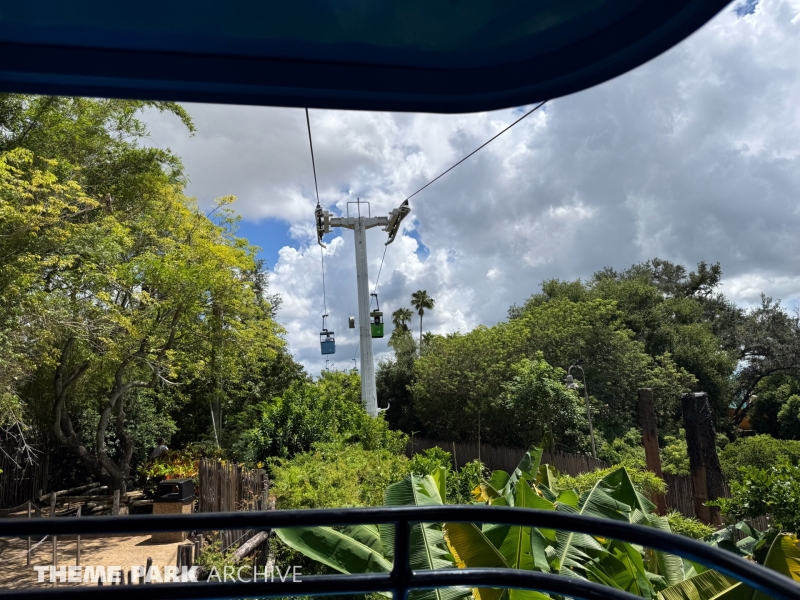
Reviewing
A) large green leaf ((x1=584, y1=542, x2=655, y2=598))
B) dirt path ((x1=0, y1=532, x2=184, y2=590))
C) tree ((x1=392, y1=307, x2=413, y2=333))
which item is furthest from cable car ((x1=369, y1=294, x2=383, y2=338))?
tree ((x1=392, y1=307, x2=413, y2=333))

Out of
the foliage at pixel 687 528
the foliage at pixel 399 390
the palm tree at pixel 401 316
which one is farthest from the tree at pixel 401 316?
the foliage at pixel 687 528

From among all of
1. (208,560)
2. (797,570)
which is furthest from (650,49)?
(208,560)

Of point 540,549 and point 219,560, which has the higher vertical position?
point 540,549

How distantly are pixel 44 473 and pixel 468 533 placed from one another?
16.1 m

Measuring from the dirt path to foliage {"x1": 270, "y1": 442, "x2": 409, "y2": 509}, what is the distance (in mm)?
2649

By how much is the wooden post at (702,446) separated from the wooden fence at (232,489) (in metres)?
6.80

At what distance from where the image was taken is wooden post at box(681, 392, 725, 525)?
917 centimetres

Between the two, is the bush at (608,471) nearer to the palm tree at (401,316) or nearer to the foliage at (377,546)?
the foliage at (377,546)

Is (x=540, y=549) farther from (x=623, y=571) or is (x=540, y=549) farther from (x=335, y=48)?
(x=335, y=48)

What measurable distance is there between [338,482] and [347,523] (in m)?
6.91

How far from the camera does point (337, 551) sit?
156 inches

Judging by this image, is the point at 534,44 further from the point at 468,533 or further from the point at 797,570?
the point at 797,570

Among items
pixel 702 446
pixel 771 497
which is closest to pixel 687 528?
pixel 771 497

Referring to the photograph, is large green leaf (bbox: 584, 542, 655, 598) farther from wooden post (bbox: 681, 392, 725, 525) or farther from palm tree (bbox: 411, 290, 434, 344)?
palm tree (bbox: 411, 290, 434, 344)
